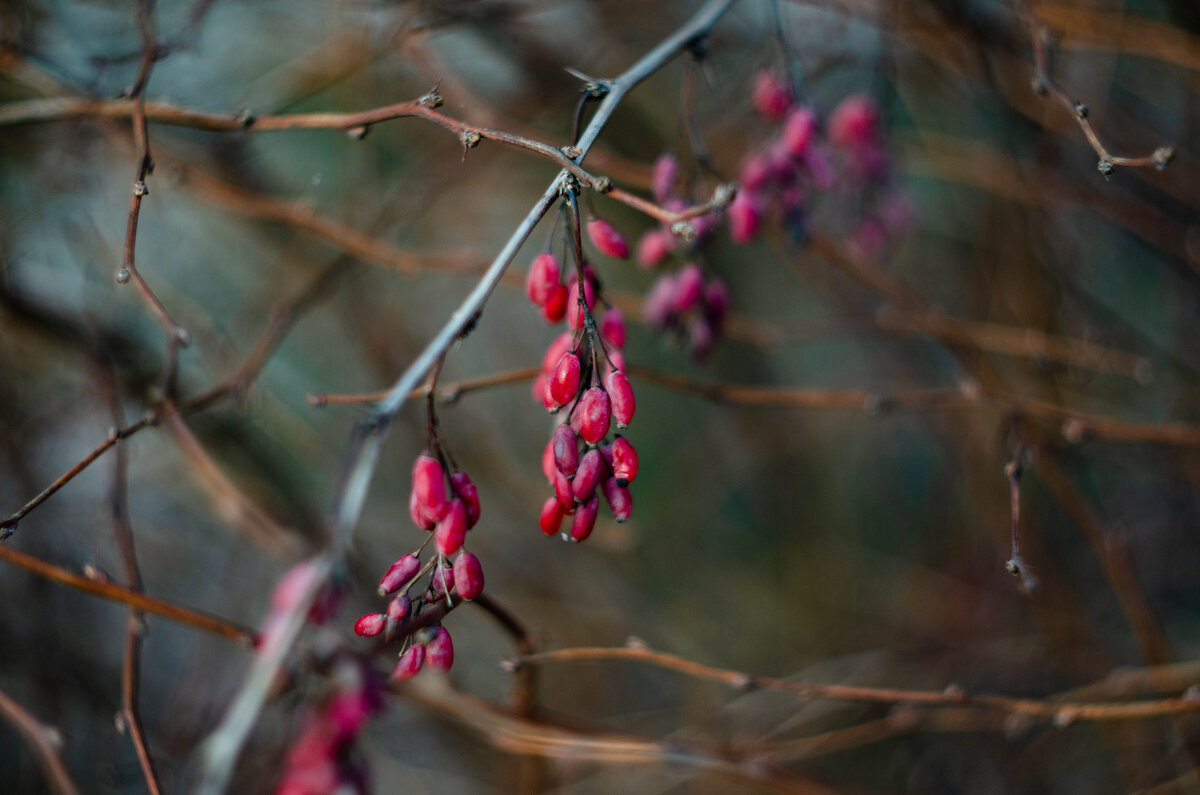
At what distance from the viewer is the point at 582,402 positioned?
3.18 feet

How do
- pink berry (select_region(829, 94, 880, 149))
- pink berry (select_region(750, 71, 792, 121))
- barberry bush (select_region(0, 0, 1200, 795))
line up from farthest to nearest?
1. pink berry (select_region(829, 94, 880, 149))
2. pink berry (select_region(750, 71, 792, 121))
3. barberry bush (select_region(0, 0, 1200, 795))

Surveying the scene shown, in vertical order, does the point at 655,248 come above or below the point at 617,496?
above

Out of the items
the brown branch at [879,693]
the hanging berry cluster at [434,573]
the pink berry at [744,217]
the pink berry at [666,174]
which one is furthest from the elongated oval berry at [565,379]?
the pink berry at [744,217]

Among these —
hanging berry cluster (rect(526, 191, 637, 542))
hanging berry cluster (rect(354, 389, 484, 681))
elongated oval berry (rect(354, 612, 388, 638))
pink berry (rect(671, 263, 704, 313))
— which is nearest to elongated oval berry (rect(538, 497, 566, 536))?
hanging berry cluster (rect(526, 191, 637, 542))

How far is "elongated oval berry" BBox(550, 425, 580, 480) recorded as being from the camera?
0.96 metres

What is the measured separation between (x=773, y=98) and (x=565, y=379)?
1042 millimetres

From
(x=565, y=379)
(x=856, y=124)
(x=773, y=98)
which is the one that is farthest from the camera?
(x=856, y=124)

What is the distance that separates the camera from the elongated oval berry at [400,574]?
3.15ft

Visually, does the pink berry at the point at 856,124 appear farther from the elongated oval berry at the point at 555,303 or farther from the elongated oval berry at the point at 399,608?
the elongated oval berry at the point at 399,608

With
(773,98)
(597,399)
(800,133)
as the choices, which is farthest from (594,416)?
(773,98)

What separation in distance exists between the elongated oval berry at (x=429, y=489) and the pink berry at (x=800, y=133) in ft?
3.29

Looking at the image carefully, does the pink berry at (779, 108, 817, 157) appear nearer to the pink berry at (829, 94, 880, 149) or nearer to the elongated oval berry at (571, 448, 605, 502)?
the pink berry at (829, 94, 880, 149)

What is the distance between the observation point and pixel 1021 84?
7.75 ft

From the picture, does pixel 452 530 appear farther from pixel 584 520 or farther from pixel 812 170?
pixel 812 170
